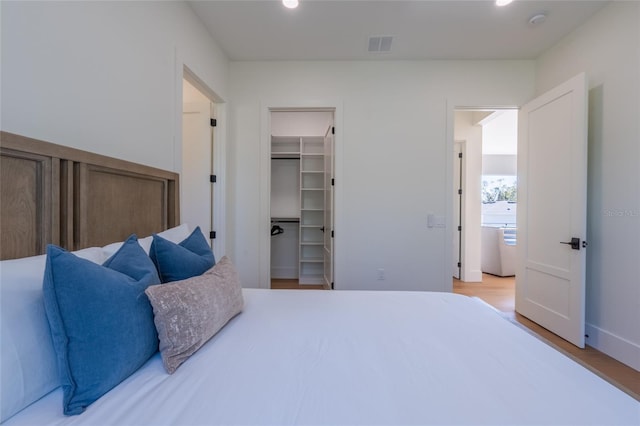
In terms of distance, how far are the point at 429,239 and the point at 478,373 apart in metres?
2.25

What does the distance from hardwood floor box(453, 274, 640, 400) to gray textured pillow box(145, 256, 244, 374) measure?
1360 mm

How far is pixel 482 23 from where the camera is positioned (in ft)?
7.72

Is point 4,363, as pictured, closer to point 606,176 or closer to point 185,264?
point 185,264

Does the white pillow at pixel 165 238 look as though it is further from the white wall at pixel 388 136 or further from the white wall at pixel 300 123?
the white wall at pixel 300 123

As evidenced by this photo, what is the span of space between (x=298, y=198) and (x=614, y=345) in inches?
149

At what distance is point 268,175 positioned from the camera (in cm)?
302

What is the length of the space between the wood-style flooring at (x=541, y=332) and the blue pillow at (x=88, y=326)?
1499 mm

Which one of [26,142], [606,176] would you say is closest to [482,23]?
[606,176]

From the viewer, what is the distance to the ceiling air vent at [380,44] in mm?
2566

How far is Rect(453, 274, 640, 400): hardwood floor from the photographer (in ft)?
5.64

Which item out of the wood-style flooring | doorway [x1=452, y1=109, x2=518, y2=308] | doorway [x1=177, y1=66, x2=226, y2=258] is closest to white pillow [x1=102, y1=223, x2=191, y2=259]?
doorway [x1=177, y1=66, x2=226, y2=258]

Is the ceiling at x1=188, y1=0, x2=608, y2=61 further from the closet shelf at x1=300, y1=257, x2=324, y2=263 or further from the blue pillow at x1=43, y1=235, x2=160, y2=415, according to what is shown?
the closet shelf at x1=300, y1=257, x2=324, y2=263

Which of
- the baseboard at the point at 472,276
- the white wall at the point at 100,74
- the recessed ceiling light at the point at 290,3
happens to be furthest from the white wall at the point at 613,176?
the white wall at the point at 100,74

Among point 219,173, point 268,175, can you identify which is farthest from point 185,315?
point 268,175
